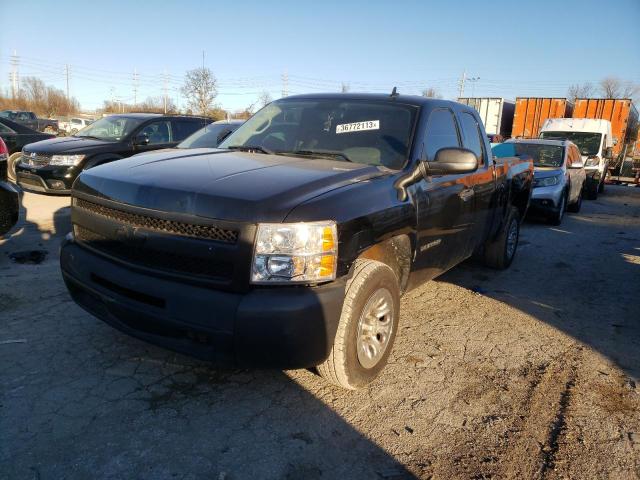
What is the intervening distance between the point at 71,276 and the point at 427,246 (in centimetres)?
242

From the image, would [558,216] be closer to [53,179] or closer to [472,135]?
[472,135]

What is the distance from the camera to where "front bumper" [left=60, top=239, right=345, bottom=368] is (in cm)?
232

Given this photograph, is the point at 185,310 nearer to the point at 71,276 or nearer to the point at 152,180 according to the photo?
the point at 152,180

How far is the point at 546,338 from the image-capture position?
3.99 metres

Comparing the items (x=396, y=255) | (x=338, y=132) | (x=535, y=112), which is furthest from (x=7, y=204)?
(x=535, y=112)

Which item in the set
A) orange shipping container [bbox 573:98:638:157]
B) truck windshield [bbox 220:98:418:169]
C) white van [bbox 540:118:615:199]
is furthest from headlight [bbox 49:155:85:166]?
orange shipping container [bbox 573:98:638:157]

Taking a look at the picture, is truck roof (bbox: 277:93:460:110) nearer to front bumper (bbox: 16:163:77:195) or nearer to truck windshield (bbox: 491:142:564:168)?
front bumper (bbox: 16:163:77:195)

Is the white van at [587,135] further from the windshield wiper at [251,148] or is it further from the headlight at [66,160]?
the windshield wiper at [251,148]

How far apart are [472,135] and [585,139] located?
43.6 ft

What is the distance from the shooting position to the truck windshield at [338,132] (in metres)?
3.49

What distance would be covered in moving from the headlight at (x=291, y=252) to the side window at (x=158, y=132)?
7.70 m

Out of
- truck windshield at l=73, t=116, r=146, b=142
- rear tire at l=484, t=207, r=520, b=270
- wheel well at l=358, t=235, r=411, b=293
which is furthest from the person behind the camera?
truck windshield at l=73, t=116, r=146, b=142

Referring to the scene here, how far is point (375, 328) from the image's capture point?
299cm

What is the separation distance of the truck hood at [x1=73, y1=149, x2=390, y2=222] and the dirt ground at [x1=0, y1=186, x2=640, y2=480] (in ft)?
3.70
